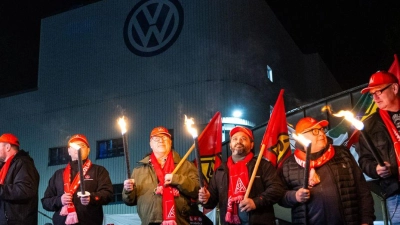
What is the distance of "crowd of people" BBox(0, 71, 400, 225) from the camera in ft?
15.6

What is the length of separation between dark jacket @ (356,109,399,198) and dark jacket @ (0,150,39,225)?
13.9 feet

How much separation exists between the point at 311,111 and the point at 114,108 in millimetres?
15095

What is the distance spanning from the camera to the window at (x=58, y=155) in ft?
81.5

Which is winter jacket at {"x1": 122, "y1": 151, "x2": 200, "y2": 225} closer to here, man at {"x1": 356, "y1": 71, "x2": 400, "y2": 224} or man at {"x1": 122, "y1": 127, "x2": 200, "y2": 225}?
man at {"x1": 122, "y1": 127, "x2": 200, "y2": 225}

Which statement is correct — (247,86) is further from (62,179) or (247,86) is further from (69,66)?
(62,179)

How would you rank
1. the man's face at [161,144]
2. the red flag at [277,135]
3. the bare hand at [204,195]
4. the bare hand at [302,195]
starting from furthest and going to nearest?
the red flag at [277,135] → the man's face at [161,144] → the bare hand at [204,195] → the bare hand at [302,195]

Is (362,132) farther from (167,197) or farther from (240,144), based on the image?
(167,197)

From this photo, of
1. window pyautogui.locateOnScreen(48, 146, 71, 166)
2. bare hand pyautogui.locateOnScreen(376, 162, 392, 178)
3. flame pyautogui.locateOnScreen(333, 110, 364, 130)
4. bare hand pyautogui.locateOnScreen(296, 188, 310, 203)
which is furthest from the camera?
window pyautogui.locateOnScreen(48, 146, 71, 166)

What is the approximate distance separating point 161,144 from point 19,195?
1.97 meters

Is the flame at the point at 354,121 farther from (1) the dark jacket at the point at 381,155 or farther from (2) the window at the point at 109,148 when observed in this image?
(2) the window at the point at 109,148

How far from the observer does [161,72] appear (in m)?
23.3

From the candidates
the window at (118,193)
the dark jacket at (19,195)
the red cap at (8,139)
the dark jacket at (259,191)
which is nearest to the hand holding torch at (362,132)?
the dark jacket at (259,191)

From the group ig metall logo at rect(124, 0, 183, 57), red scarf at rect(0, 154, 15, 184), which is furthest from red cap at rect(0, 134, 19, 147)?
ig metall logo at rect(124, 0, 183, 57)

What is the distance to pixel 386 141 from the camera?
4.64m
